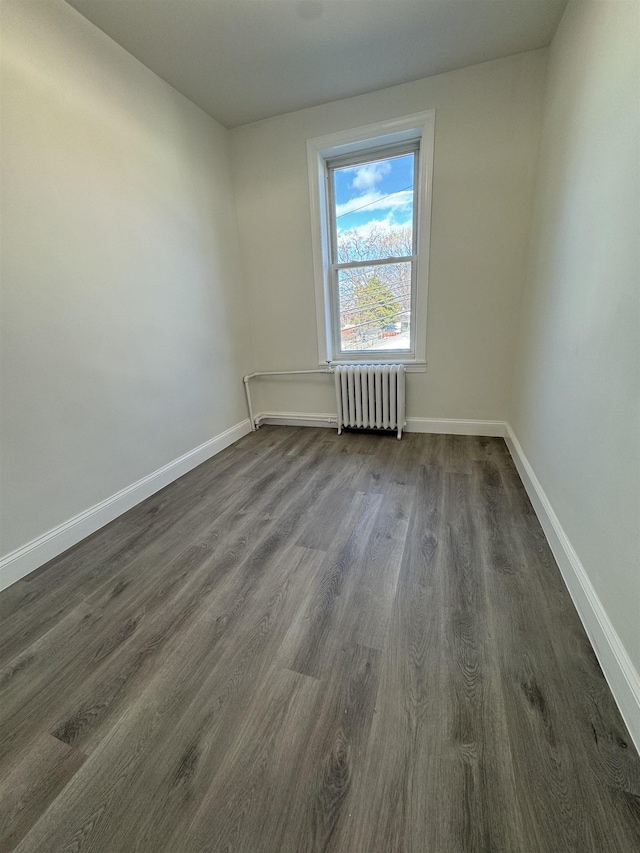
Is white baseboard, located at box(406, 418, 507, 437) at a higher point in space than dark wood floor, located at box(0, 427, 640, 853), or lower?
higher

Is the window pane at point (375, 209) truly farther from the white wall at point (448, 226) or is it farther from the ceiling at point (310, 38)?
the ceiling at point (310, 38)

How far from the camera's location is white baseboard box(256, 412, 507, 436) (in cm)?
295

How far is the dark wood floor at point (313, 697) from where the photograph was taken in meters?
0.79

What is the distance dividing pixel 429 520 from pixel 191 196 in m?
2.97

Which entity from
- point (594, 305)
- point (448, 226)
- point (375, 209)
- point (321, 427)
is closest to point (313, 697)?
point (594, 305)

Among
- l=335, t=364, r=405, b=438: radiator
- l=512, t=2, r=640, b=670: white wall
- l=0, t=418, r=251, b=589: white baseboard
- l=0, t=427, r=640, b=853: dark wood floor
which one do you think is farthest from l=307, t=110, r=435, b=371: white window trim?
l=0, t=427, r=640, b=853: dark wood floor

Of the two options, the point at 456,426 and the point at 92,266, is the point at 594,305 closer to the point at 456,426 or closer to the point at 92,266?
the point at 456,426

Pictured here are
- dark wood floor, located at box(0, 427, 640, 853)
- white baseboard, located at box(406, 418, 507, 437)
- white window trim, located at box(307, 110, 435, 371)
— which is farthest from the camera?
white baseboard, located at box(406, 418, 507, 437)

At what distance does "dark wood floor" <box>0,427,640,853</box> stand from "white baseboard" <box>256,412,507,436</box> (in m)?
1.13

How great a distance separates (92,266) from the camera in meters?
1.92

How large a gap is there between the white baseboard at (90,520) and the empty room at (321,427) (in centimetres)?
2

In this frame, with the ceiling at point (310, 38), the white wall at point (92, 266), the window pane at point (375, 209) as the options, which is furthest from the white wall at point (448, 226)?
the white wall at point (92, 266)

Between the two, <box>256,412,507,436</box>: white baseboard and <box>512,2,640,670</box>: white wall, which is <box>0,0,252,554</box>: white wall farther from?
<box>512,2,640,670</box>: white wall

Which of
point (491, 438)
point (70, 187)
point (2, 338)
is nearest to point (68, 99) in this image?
point (70, 187)
